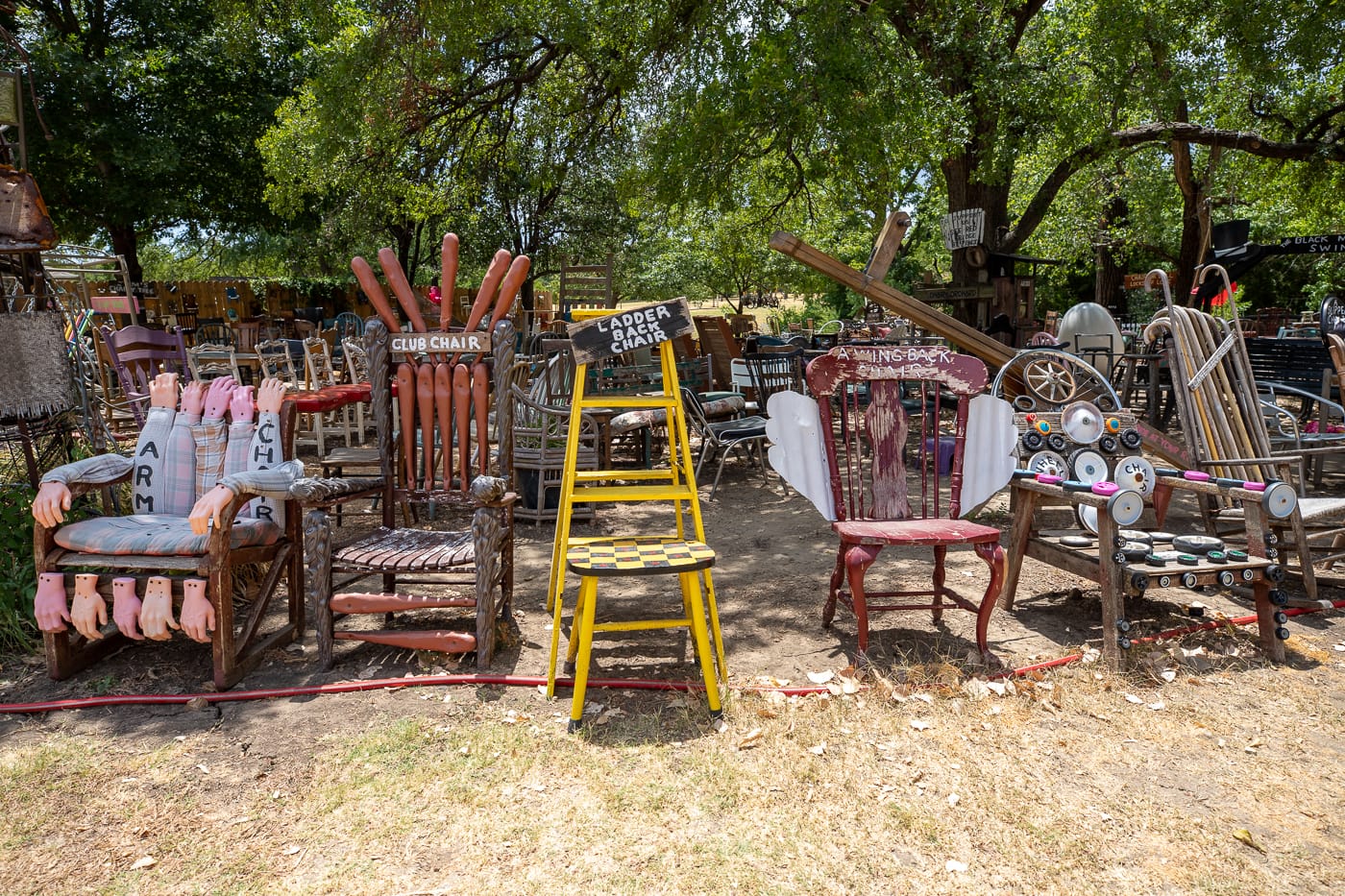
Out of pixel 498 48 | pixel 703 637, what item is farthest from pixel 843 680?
pixel 498 48

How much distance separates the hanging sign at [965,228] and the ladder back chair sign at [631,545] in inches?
326

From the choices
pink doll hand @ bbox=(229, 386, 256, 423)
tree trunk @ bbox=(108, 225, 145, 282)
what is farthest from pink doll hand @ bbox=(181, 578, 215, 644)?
tree trunk @ bbox=(108, 225, 145, 282)

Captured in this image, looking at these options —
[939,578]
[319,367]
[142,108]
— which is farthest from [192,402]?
[142,108]

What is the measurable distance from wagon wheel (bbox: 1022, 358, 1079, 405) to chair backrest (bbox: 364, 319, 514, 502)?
12.0 ft

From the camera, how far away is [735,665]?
368 cm

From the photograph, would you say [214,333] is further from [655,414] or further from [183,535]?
[183,535]

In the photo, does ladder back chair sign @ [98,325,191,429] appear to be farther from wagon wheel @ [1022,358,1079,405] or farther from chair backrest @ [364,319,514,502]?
wagon wheel @ [1022,358,1079,405]

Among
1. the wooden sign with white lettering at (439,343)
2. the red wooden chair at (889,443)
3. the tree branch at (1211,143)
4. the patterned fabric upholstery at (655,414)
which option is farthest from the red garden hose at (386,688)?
the tree branch at (1211,143)

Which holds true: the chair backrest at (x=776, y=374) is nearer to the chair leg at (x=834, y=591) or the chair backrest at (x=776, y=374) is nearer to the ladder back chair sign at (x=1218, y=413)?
the ladder back chair sign at (x=1218, y=413)

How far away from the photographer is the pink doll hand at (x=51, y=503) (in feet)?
11.2

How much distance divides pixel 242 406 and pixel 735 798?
106 inches

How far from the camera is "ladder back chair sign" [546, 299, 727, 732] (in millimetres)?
3096

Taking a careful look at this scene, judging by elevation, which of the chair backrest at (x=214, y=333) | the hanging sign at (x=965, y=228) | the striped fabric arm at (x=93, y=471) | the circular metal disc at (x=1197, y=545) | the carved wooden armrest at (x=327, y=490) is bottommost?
the circular metal disc at (x=1197, y=545)

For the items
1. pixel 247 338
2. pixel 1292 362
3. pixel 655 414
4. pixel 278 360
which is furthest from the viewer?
pixel 247 338
